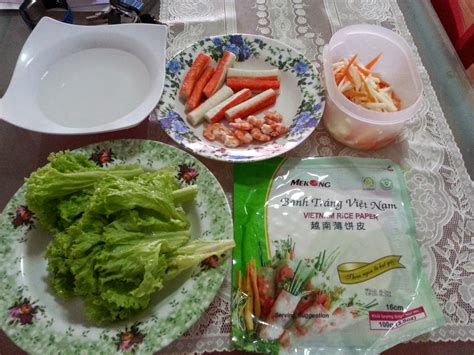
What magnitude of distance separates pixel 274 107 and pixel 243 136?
150 millimetres

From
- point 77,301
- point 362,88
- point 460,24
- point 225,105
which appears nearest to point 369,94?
point 362,88

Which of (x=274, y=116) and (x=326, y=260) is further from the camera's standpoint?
(x=274, y=116)

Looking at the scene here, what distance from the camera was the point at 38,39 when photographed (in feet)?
3.02

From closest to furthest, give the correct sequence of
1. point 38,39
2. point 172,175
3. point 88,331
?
1. point 88,331
2. point 172,175
3. point 38,39

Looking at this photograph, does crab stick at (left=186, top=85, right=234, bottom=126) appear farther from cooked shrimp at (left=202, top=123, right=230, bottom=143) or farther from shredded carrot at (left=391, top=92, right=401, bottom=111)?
shredded carrot at (left=391, top=92, right=401, bottom=111)

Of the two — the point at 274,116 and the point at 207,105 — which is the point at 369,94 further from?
the point at 207,105

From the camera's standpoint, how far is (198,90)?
954 millimetres

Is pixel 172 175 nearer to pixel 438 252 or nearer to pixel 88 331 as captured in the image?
pixel 88 331

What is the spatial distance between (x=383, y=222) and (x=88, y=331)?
601mm

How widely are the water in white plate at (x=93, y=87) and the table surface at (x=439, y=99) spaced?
6 cm

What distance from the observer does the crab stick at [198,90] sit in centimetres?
93

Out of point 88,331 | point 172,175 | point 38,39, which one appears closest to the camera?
point 88,331

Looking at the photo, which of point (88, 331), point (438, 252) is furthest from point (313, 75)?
point (88, 331)

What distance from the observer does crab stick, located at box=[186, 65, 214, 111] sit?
93 cm
